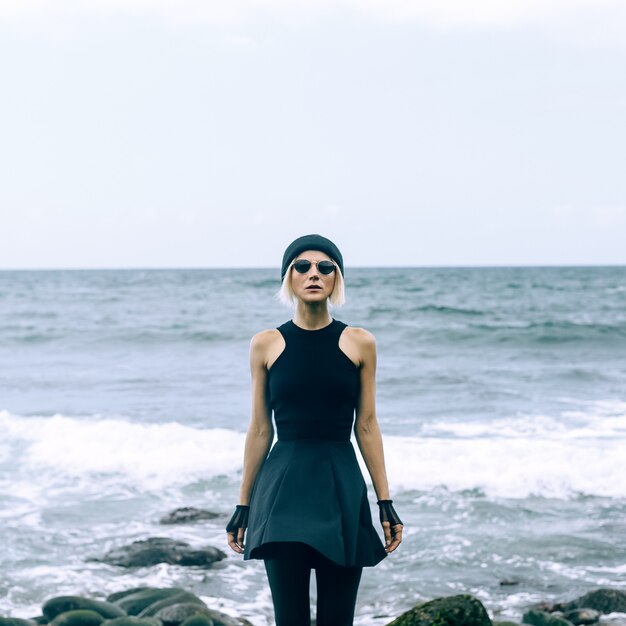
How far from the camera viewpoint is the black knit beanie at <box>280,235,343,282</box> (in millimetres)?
3672

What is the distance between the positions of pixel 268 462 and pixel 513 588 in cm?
600

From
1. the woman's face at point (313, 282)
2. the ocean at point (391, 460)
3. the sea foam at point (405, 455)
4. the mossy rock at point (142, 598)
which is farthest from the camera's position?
the sea foam at point (405, 455)

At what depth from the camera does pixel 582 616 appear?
7910 millimetres

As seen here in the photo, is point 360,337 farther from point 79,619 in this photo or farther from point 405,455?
point 405,455

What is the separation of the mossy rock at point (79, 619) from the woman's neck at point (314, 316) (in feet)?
15.4

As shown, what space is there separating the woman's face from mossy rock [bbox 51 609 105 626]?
4751 millimetres

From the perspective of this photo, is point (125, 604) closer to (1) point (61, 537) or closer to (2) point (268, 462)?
(1) point (61, 537)

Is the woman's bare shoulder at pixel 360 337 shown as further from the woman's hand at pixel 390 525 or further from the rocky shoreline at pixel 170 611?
the rocky shoreline at pixel 170 611

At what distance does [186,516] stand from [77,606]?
353 centimetres

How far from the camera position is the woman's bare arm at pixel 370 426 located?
3631mm

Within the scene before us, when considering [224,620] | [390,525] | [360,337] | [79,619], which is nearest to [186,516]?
[224,620]

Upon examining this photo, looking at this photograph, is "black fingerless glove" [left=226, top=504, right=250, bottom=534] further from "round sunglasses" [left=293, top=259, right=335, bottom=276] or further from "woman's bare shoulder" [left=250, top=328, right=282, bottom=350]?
"round sunglasses" [left=293, top=259, right=335, bottom=276]

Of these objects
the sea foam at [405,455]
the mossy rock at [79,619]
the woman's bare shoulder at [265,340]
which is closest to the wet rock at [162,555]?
the mossy rock at [79,619]

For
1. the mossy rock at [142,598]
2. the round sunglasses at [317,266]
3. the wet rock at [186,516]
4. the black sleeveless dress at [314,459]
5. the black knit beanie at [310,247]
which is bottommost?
the wet rock at [186,516]
